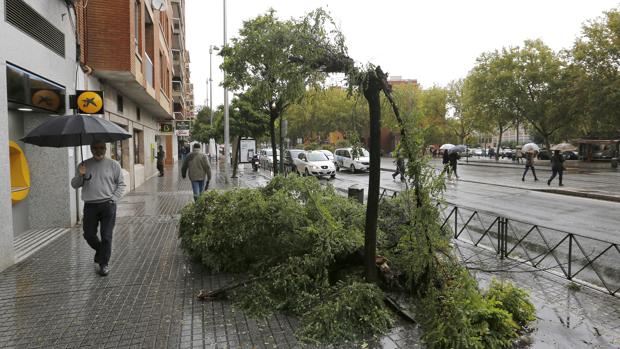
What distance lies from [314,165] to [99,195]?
17.5 m

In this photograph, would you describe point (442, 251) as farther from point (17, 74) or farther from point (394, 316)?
point (17, 74)

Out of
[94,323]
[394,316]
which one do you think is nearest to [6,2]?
[94,323]

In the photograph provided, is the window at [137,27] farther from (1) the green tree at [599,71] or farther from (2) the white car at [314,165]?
(1) the green tree at [599,71]

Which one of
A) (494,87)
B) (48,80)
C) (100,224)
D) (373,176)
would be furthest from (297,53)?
(494,87)

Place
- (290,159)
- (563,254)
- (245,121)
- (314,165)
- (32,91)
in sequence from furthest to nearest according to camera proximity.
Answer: (290,159) < (245,121) < (314,165) < (32,91) < (563,254)

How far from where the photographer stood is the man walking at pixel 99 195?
540cm

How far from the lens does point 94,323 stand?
3979 millimetres

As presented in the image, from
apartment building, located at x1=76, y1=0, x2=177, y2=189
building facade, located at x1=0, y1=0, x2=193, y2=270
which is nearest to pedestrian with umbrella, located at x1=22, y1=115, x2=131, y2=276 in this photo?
building facade, located at x1=0, y1=0, x2=193, y2=270

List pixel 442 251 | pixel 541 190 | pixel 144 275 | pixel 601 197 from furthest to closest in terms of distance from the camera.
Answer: pixel 541 190 → pixel 601 197 → pixel 144 275 → pixel 442 251

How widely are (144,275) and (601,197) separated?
1454 centimetres

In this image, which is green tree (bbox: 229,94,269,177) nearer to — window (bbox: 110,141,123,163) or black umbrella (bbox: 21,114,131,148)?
window (bbox: 110,141,123,163)

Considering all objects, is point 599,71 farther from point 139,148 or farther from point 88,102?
point 88,102

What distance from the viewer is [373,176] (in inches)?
174

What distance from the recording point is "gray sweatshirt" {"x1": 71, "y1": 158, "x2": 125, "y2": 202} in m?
5.39
